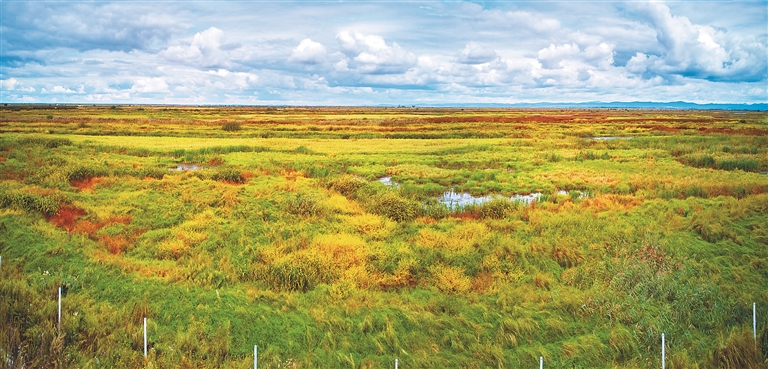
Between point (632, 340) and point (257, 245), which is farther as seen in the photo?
point (257, 245)

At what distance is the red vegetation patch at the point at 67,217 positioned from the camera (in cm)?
1814

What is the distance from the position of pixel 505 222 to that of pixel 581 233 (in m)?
2.81

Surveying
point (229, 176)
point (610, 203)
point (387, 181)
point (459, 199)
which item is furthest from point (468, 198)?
point (229, 176)

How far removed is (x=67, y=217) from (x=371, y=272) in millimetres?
12730

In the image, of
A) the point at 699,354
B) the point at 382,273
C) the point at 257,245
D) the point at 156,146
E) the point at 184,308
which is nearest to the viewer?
the point at 699,354

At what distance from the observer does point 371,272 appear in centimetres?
1443

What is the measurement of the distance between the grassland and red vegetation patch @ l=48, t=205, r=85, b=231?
10cm

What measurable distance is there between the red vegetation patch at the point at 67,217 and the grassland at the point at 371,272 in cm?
10

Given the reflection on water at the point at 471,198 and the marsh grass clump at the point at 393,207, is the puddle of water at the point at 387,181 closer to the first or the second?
the reflection on water at the point at 471,198

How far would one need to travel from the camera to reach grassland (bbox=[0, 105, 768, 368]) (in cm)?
1055

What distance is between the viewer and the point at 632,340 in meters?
11.0

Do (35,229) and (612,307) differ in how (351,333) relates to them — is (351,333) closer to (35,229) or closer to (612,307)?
(612,307)

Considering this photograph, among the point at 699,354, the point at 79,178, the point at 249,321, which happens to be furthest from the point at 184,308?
the point at 79,178

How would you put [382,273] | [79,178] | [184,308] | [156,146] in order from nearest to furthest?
[184,308] < [382,273] < [79,178] < [156,146]
